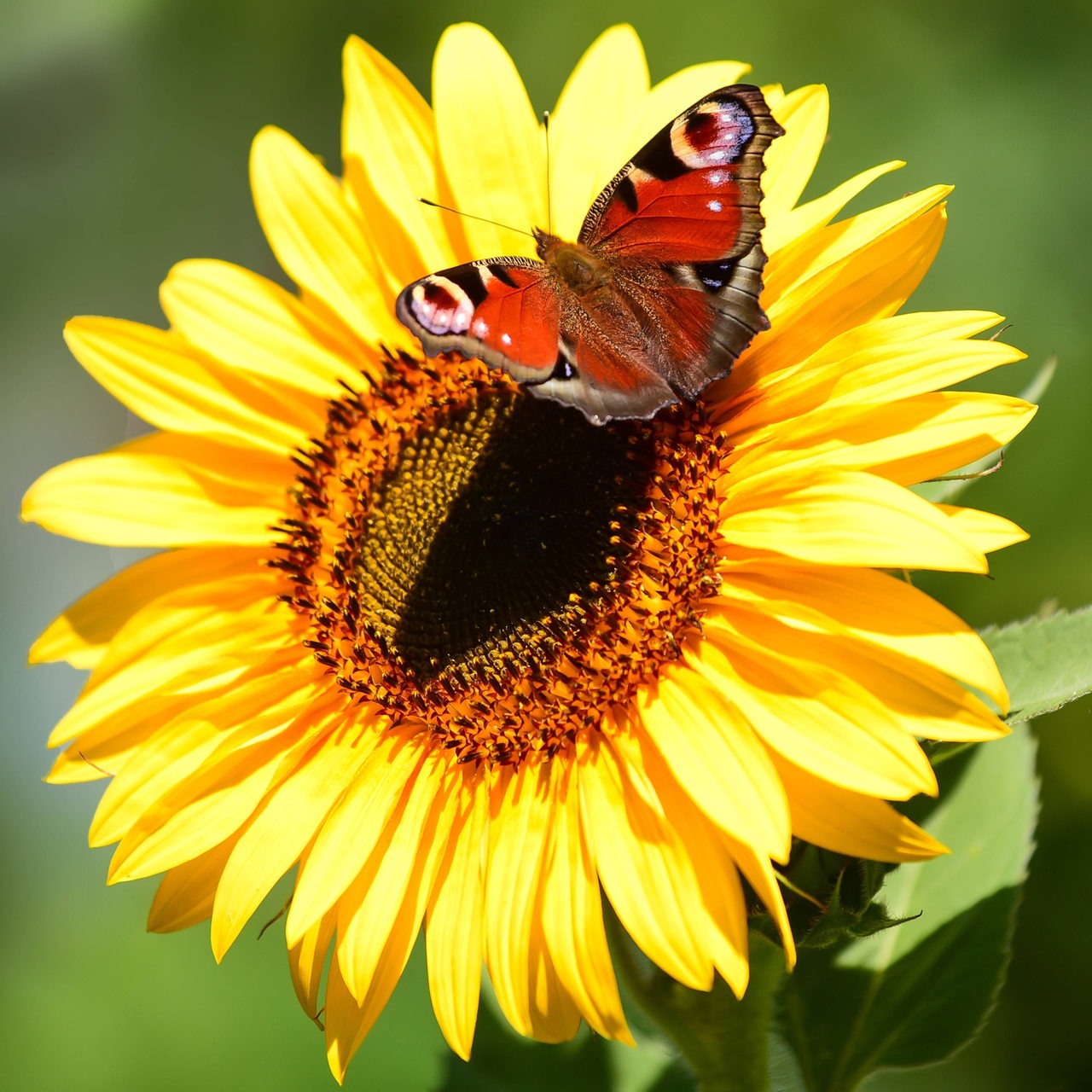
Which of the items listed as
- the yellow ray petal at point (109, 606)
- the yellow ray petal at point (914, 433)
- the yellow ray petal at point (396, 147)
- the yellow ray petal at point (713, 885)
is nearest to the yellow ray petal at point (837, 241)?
the yellow ray petal at point (914, 433)

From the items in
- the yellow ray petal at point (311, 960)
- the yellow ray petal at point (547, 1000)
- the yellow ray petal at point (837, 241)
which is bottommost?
the yellow ray petal at point (547, 1000)

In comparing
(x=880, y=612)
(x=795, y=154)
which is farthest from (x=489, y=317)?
(x=880, y=612)

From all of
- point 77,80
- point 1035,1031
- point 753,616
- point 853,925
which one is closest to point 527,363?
point 753,616

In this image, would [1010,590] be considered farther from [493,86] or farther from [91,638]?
[91,638]

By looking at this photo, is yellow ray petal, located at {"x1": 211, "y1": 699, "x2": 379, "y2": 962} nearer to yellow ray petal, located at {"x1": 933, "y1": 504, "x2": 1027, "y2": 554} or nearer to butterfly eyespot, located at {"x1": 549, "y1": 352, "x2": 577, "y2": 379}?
butterfly eyespot, located at {"x1": 549, "y1": 352, "x2": 577, "y2": 379}

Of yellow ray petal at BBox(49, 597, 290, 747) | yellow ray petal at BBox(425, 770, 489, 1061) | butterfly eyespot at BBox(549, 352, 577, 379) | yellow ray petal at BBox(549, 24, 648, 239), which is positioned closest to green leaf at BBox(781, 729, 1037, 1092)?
yellow ray petal at BBox(425, 770, 489, 1061)

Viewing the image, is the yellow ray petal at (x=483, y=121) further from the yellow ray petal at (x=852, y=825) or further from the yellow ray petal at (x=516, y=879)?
the yellow ray petal at (x=852, y=825)
